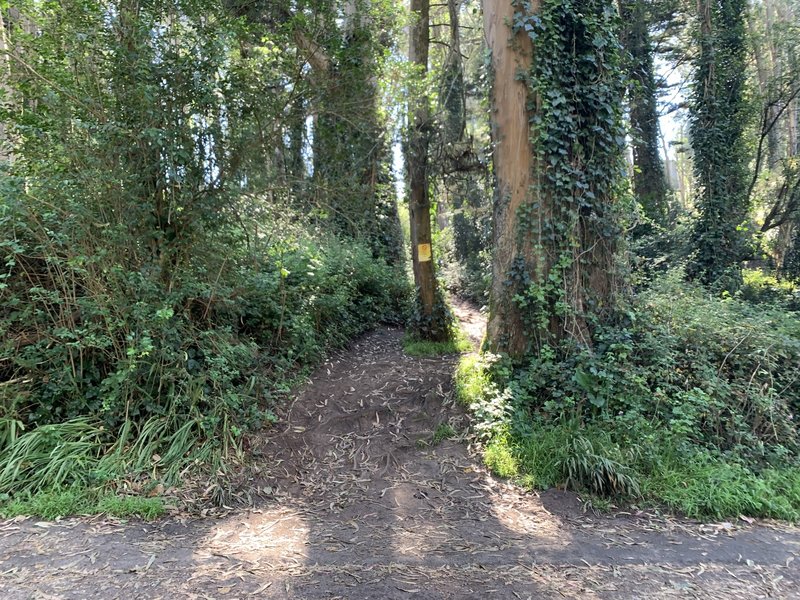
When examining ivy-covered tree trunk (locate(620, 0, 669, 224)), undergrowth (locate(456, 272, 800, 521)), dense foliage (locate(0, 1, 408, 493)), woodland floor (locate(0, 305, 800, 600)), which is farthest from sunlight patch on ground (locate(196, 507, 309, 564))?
ivy-covered tree trunk (locate(620, 0, 669, 224))

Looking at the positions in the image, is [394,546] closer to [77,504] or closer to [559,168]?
[77,504]

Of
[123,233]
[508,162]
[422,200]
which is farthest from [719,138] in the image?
[123,233]

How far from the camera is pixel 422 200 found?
27.7 feet

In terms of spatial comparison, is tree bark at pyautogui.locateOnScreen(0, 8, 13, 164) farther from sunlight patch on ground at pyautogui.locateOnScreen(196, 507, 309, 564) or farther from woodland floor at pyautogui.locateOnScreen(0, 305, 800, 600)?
sunlight patch on ground at pyautogui.locateOnScreen(196, 507, 309, 564)

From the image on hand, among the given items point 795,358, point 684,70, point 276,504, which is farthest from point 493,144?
point 684,70

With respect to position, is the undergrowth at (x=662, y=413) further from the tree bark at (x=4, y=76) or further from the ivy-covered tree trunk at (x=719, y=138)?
the ivy-covered tree trunk at (x=719, y=138)

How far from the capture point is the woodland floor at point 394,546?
10.3ft

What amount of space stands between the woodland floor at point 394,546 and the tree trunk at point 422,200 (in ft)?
11.3

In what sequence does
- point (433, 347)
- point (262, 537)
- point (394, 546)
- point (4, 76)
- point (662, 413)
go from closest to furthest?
point (394, 546) < point (262, 537) < point (662, 413) < point (4, 76) < point (433, 347)

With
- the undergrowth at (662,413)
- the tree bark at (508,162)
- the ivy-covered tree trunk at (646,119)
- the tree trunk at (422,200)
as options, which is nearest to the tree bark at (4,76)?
the tree trunk at (422,200)

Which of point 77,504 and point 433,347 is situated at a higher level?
point 433,347

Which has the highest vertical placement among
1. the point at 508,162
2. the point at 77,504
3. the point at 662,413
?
the point at 508,162

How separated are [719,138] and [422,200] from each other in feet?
30.8

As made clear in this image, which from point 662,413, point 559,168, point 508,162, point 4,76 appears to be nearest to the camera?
point 662,413
